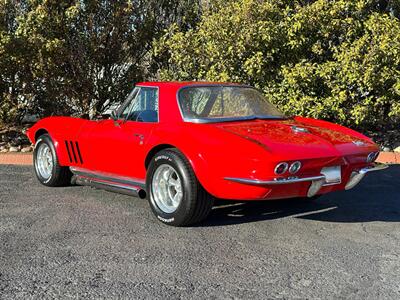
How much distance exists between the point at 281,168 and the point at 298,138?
0.54m

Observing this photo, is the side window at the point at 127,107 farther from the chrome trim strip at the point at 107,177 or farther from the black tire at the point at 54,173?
the black tire at the point at 54,173

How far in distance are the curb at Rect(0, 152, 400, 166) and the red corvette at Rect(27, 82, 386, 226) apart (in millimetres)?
2459

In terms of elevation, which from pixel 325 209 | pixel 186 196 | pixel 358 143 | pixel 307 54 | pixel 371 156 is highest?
pixel 307 54

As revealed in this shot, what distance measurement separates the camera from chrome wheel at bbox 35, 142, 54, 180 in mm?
6336

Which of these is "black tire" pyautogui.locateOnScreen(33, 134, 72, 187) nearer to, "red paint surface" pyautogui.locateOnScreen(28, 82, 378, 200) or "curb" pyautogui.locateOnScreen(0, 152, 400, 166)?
"red paint surface" pyautogui.locateOnScreen(28, 82, 378, 200)

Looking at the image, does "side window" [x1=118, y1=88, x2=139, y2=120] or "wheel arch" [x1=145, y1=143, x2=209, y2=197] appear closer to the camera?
"wheel arch" [x1=145, y1=143, x2=209, y2=197]

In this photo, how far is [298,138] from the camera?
441cm

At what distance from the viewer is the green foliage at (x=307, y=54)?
7949 millimetres

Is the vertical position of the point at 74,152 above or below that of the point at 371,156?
below

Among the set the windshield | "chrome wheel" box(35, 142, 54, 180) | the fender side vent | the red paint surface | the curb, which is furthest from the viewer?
the curb

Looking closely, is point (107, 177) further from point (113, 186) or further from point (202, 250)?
point (202, 250)

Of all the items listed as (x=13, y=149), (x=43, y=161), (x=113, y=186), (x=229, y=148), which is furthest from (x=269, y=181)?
(x=13, y=149)

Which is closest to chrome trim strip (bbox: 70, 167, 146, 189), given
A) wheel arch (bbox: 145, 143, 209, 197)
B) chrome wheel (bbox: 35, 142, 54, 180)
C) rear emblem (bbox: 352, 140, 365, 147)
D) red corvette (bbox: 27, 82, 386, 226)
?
red corvette (bbox: 27, 82, 386, 226)

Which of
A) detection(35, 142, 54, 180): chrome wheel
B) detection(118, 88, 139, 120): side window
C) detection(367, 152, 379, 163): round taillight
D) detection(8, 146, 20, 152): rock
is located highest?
detection(118, 88, 139, 120): side window
